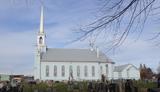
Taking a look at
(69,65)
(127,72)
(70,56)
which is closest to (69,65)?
(69,65)

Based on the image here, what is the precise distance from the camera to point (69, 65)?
405 feet

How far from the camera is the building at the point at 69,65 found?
396 feet

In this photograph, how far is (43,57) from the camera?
122188mm

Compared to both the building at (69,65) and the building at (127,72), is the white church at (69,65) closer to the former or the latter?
the building at (69,65)

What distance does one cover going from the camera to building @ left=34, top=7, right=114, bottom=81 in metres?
121

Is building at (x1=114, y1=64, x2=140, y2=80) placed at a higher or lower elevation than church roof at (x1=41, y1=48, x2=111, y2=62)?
lower

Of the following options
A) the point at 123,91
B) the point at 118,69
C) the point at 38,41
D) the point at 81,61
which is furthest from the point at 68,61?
→ the point at 123,91

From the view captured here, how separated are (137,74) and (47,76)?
30739mm

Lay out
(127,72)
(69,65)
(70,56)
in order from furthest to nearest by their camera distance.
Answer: (127,72) < (70,56) < (69,65)

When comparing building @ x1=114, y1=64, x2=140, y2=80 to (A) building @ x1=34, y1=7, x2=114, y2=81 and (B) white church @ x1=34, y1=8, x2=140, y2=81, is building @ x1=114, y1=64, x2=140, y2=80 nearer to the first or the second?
(B) white church @ x1=34, y1=8, x2=140, y2=81

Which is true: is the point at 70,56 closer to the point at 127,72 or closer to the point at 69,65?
the point at 69,65

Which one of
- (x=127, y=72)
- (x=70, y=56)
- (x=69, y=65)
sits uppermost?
(x=70, y=56)

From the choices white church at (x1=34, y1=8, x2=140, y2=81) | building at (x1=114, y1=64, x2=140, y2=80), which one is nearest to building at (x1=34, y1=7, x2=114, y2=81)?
white church at (x1=34, y1=8, x2=140, y2=81)

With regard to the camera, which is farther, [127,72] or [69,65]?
[127,72]
